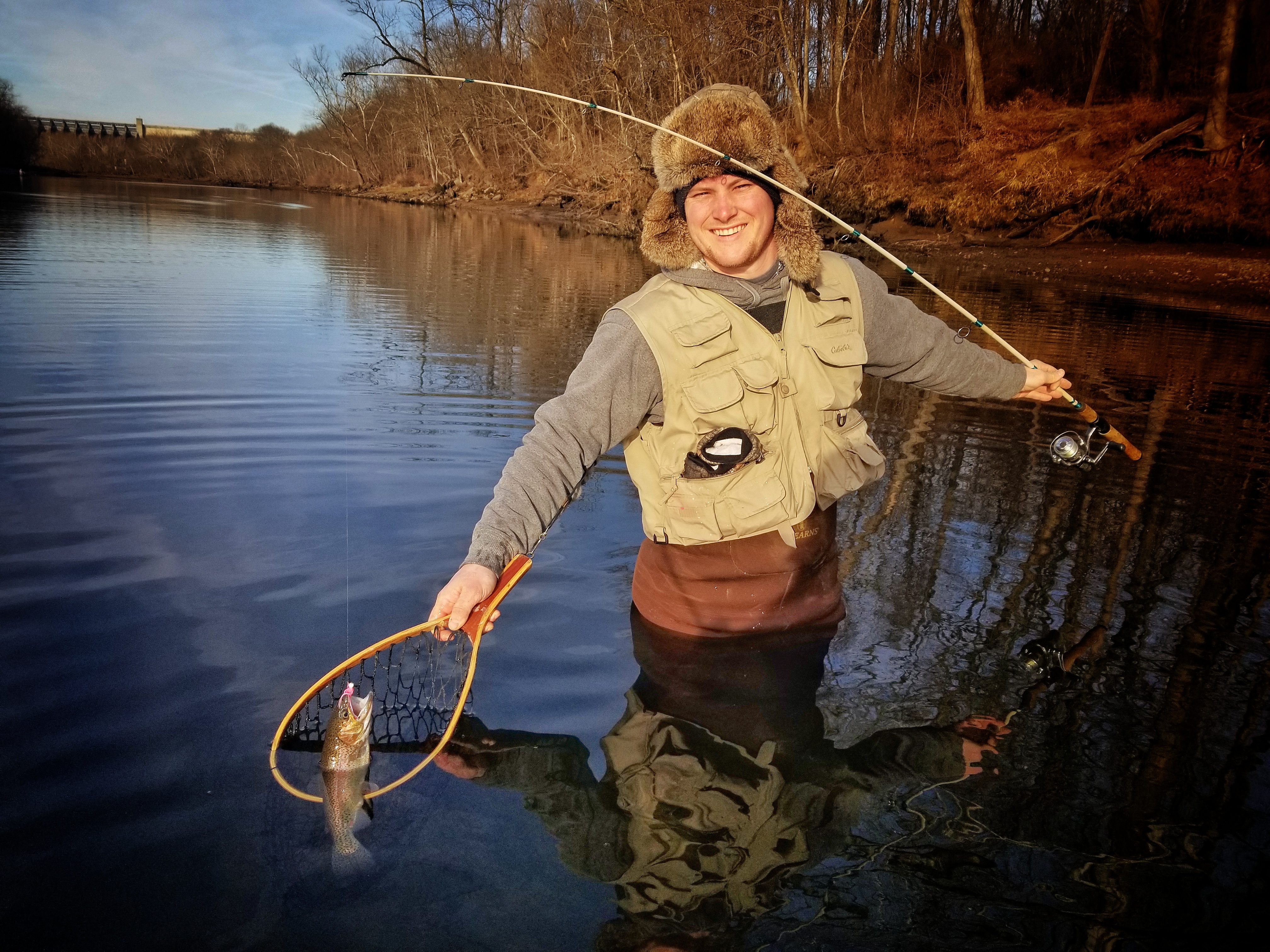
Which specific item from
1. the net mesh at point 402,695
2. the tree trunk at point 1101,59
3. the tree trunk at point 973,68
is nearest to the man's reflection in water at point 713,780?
the net mesh at point 402,695

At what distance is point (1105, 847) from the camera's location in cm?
314

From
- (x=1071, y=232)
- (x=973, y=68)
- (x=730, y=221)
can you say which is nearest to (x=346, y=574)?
(x=730, y=221)

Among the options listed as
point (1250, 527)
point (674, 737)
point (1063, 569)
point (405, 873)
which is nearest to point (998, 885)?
point (674, 737)

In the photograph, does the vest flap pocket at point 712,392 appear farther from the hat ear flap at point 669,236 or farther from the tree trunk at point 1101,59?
the tree trunk at point 1101,59

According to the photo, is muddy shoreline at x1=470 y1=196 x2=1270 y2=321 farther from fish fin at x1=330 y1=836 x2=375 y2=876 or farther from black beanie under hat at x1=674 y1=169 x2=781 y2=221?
fish fin at x1=330 y1=836 x2=375 y2=876

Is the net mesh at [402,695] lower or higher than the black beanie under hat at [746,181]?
lower

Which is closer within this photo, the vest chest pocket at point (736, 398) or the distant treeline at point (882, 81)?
→ the vest chest pocket at point (736, 398)

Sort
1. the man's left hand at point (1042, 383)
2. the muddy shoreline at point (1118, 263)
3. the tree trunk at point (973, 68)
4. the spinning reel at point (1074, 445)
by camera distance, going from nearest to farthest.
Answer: the man's left hand at point (1042, 383) → the spinning reel at point (1074, 445) → the muddy shoreline at point (1118, 263) → the tree trunk at point (973, 68)

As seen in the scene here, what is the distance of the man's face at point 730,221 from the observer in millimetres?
3600

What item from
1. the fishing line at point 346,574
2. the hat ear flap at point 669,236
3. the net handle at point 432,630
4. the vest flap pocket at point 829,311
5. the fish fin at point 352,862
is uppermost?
the hat ear flap at point 669,236

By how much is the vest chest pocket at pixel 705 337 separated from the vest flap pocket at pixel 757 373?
0.08 m

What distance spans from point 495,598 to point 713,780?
1066mm

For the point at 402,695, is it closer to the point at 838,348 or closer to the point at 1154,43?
the point at 838,348

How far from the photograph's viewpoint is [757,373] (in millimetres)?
3559
